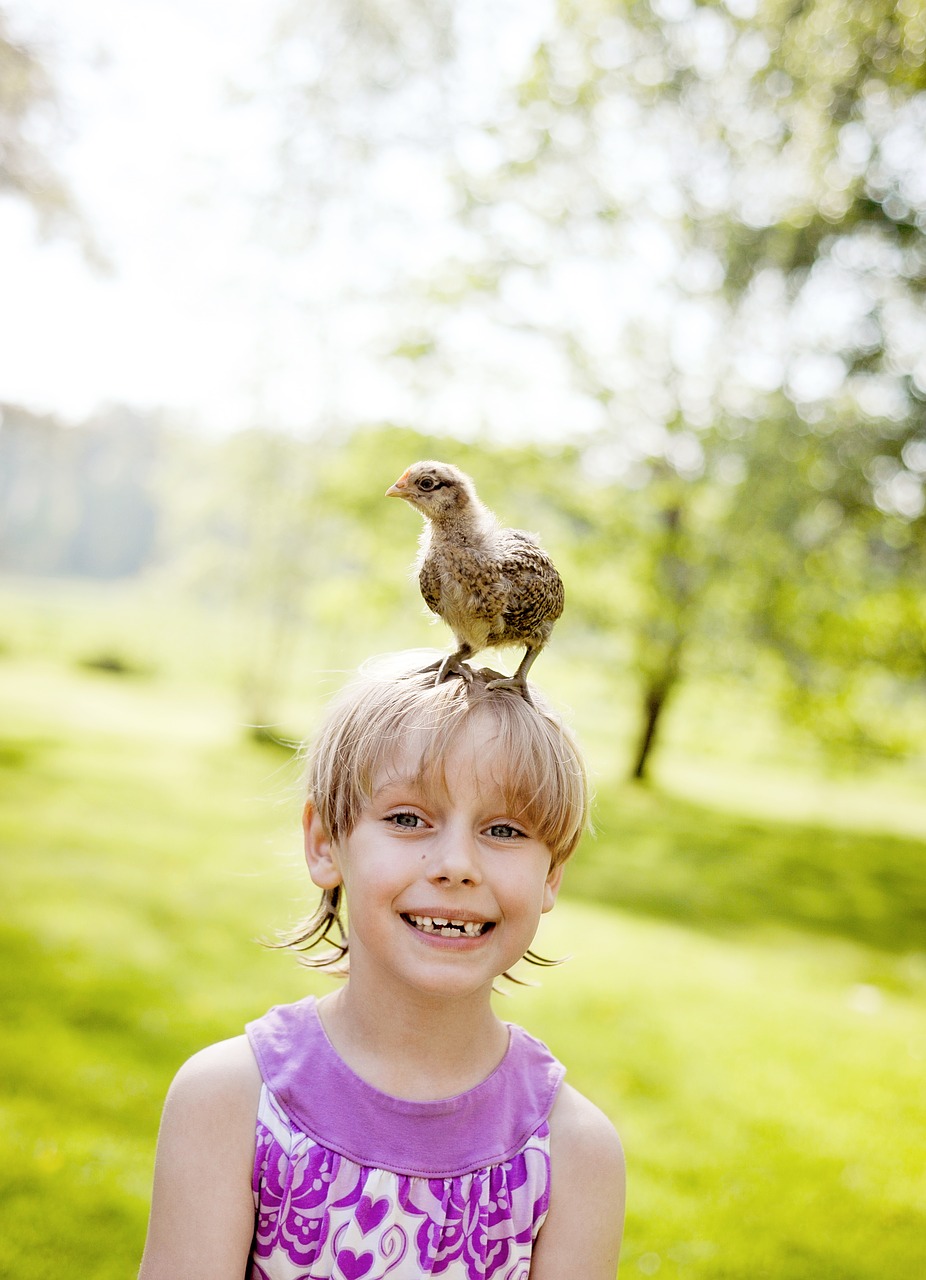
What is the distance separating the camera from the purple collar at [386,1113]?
148 cm

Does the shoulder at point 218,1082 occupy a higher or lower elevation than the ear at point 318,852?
lower

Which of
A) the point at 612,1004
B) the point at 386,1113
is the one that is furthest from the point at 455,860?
the point at 612,1004

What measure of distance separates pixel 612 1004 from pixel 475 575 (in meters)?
4.14

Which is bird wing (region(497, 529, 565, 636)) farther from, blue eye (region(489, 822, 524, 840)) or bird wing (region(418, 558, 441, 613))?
blue eye (region(489, 822, 524, 840))

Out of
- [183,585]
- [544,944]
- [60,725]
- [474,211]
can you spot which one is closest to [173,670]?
[183,585]

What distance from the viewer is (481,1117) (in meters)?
1.54

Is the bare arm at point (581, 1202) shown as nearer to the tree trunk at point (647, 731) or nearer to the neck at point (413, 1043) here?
the neck at point (413, 1043)

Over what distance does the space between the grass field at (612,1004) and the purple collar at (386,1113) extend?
1.98 feet

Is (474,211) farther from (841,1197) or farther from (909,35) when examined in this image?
(841,1197)

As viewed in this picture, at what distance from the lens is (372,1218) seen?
1.43m

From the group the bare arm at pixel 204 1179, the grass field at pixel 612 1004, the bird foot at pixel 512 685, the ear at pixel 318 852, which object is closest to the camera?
the bare arm at pixel 204 1179

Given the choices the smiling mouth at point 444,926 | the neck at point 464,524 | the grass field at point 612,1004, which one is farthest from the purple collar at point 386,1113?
the neck at point 464,524

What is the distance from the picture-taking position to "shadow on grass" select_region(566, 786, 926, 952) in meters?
8.11

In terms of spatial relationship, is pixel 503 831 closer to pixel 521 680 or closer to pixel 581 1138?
pixel 521 680
